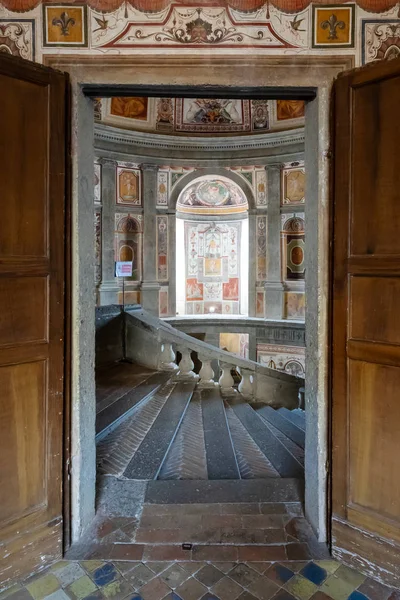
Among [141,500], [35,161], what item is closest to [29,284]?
[35,161]

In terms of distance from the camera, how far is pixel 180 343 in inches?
215

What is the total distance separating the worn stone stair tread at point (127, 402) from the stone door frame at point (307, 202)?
1.24 m

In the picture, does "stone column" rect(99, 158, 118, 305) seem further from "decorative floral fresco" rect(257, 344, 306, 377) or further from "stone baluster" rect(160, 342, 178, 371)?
"stone baluster" rect(160, 342, 178, 371)

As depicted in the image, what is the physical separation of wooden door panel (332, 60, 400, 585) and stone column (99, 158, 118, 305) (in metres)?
8.19

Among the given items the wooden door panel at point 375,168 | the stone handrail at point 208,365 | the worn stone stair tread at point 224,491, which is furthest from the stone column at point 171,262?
the wooden door panel at point 375,168

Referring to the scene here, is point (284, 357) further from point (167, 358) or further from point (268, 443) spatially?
point (268, 443)

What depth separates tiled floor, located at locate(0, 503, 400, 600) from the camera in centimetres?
211

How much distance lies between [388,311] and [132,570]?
202 centimetres

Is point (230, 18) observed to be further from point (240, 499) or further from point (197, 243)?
point (197, 243)

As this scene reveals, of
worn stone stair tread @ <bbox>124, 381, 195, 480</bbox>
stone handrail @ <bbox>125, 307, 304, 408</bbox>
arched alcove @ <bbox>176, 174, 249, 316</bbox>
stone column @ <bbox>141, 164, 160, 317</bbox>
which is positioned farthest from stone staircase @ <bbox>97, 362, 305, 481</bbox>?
arched alcove @ <bbox>176, 174, 249, 316</bbox>

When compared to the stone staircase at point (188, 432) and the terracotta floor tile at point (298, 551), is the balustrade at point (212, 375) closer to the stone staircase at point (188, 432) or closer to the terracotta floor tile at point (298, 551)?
the stone staircase at point (188, 432)

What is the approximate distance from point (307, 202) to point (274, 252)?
8.45 meters

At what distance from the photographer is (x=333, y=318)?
2.43m

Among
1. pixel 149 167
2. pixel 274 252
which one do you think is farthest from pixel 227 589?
→ pixel 149 167
